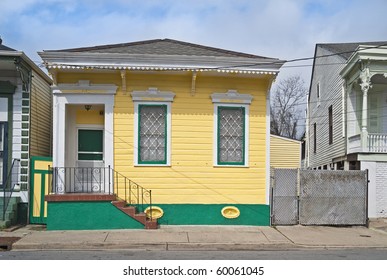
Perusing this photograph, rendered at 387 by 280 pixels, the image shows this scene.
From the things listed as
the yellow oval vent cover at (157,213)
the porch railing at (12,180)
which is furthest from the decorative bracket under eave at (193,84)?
the porch railing at (12,180)

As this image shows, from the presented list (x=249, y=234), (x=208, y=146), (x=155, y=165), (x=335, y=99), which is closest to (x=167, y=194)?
(x=155, y=165)

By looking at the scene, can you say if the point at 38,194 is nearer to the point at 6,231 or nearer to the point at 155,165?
the point at 6,231

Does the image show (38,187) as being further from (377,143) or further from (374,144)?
(377,143)

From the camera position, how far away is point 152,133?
13.6 meters

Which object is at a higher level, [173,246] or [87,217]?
[87,217]

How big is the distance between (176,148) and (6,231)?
524 centimetres

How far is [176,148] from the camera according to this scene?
13.7 m

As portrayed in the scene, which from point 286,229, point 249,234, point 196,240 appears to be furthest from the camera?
point 286,229

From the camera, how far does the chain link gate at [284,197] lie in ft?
45.1

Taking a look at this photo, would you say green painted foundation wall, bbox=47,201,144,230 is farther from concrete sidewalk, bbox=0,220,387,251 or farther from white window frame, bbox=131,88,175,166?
white window frame, bbox=131,88,175,166

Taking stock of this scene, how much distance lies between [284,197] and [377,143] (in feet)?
19.2

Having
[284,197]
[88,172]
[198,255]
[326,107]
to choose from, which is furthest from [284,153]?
[198,255]

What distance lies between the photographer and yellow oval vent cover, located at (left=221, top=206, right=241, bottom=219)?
13.6m

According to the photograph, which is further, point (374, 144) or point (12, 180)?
point (374, 144)
